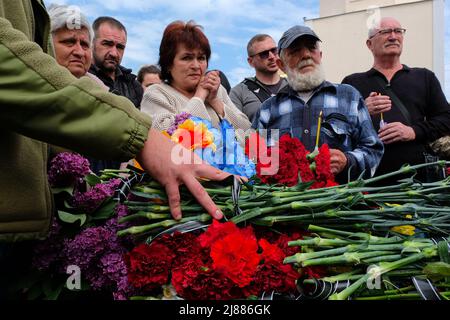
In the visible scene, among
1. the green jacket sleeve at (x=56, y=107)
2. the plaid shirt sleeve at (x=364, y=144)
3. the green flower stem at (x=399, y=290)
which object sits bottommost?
the green flower stem at (x=399, y=290)

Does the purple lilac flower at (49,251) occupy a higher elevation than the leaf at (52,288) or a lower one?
higher

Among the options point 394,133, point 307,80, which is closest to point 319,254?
point 307,80

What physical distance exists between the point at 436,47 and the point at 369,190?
11561 millimetres

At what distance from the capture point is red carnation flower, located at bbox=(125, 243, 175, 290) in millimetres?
1298

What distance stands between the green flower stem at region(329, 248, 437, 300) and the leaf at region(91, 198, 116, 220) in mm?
738

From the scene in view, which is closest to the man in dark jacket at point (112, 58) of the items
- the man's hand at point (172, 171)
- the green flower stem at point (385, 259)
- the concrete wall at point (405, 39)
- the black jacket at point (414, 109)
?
the black jacket at point (414, 109)

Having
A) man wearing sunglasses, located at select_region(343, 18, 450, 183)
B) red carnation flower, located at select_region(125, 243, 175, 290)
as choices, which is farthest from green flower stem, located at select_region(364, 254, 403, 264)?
man wearing sunglasses, located at select_region(343, 18, 450, 183)

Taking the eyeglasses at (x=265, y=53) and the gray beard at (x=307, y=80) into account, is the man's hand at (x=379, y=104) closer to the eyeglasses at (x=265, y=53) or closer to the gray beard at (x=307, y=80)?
the gray beard at (x=307, y=80)

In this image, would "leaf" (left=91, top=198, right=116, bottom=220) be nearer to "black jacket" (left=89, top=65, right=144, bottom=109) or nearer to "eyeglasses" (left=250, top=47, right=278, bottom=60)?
"black jacket" (left=89, top=65, right=144, bottom=109)

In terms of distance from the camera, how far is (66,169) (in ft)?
5.17

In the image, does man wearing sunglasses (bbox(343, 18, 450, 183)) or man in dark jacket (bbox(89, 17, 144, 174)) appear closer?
man wearing sunglasses (bbox(343, 18, 450, 183))

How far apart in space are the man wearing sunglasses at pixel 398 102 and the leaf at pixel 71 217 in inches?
89.7

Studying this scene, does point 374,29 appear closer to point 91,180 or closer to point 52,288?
point 91,180

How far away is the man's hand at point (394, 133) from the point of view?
337 centimetres
